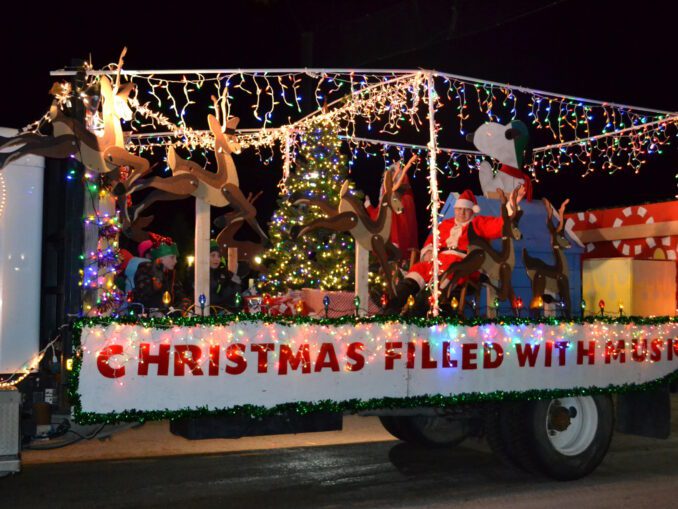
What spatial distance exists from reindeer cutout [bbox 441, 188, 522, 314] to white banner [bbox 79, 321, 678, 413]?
59.1 inches

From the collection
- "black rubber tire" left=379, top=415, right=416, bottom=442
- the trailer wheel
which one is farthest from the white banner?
"black rubber tire" left=379, top=415, right=416, bottom=442

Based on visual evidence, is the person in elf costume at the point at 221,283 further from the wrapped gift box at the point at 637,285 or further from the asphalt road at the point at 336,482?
the wrapped gift box at the point at 637,285

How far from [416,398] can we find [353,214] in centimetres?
275

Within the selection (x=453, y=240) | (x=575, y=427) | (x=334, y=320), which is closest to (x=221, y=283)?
(x=334, y=320)

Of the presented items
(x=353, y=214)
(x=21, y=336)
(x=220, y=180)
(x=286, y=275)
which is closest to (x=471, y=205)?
(x=353, y=214)

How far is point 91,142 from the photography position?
21.4 ft

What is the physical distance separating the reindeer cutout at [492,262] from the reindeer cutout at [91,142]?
381 centimetres

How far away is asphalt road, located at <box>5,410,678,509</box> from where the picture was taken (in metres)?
6.80

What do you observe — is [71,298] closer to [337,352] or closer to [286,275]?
[337,352]

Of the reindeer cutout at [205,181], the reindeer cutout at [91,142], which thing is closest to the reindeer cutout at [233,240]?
the reindeer cutout at [205,181]

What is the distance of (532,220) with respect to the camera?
14477 mm

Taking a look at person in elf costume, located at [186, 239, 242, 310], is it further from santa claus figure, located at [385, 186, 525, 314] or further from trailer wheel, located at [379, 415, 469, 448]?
trailer wheel, located at [379, 415, 469, 448]

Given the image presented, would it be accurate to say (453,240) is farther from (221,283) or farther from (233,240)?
(221,283)

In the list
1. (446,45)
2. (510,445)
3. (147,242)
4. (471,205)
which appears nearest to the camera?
(510,445)
